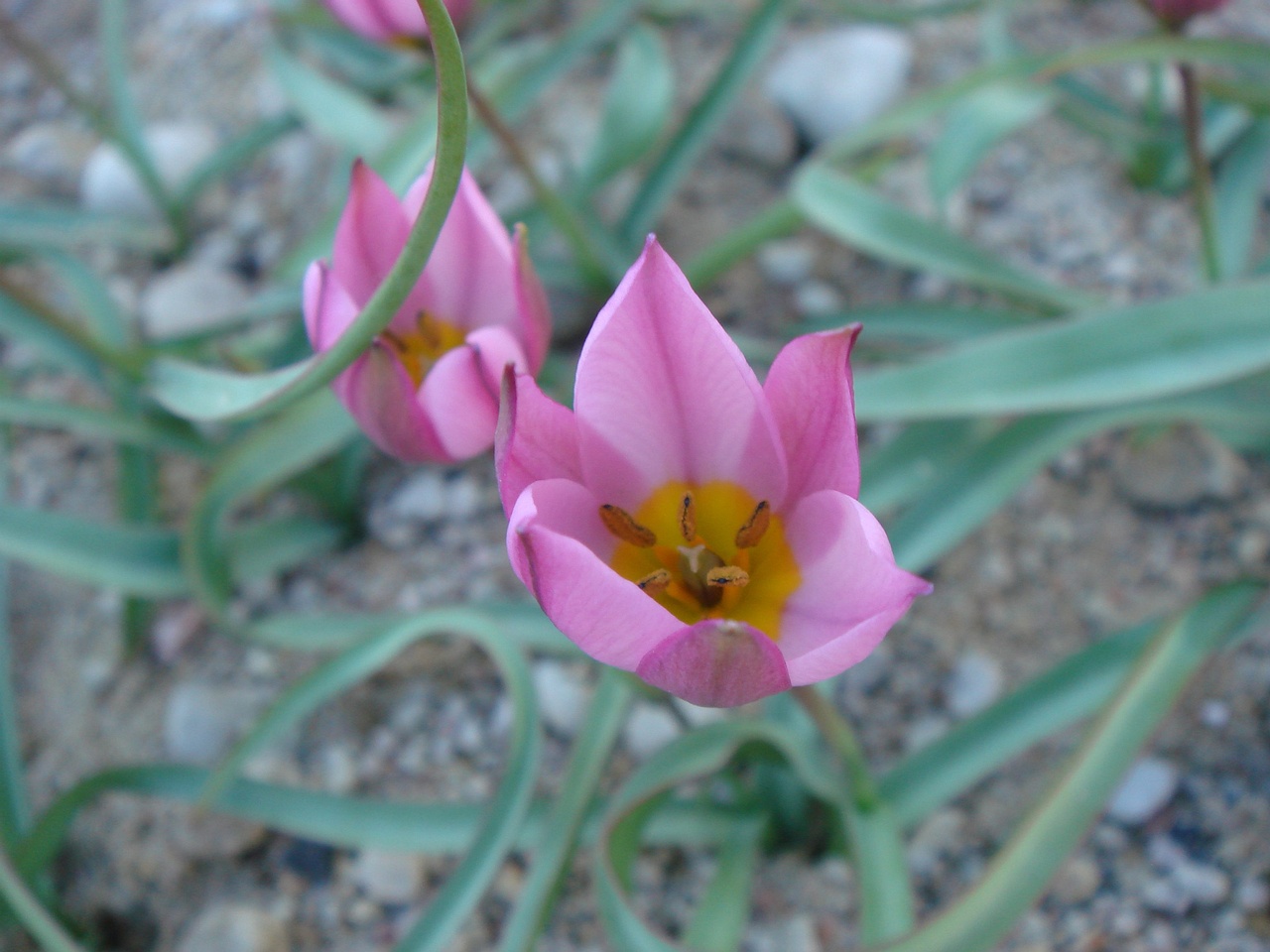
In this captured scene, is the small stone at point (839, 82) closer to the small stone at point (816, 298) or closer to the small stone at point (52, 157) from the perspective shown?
the small stone at point (816, 298)

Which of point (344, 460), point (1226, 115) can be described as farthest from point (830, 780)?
point (1226, 115)

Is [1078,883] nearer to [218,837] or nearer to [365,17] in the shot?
[218,837]

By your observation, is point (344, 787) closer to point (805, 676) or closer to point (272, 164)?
point (805, 676)

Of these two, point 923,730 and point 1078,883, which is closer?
point 1078,883

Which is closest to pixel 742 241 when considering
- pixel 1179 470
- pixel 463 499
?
pixel 463 499

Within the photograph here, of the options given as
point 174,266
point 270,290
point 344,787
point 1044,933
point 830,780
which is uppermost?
point 270,290

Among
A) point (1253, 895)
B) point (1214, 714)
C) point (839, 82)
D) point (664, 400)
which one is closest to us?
point (664, 400)
